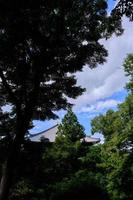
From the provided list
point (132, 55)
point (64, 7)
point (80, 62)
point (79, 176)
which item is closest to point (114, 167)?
point (79, 176)

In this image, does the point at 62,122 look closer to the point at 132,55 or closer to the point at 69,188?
the point at 69,188

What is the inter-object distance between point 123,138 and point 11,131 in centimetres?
844

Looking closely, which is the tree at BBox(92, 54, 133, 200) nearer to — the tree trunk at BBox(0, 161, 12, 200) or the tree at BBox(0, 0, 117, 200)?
the tree at BBox(0, 0, 117, 200)

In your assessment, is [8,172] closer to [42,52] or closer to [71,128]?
[42,52]

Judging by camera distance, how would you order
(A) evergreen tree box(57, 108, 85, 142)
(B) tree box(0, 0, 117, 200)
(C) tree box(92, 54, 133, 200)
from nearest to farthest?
(B) tree box(0, 0, 117, 200), (C) tree box(92, 54, 133, 200), (A) evergreen tree box(57, 108, 85, 142)

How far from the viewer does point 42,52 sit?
62.4 feet

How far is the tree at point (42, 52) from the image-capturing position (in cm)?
1769

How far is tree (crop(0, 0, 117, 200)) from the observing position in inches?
696

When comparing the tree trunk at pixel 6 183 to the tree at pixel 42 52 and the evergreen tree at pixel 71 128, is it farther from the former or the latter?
the evergreen tree at pixel 71 128

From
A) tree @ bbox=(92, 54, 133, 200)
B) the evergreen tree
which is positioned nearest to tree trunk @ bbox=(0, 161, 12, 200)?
tree @ bbox=(92, 54, 133, 200)

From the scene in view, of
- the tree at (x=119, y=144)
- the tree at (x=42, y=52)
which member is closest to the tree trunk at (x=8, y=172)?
the tree at (x=42, y=52)

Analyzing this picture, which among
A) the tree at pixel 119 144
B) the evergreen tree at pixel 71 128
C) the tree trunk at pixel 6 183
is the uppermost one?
the evergreen tree at pixel 71 128

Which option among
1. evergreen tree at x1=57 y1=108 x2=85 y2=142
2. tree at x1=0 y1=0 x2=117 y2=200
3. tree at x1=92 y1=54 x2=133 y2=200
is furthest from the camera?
evergreen tree at x1=57 y1=108 x2=85 y2=142

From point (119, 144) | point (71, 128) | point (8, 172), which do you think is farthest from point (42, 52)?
point (71, 128)
